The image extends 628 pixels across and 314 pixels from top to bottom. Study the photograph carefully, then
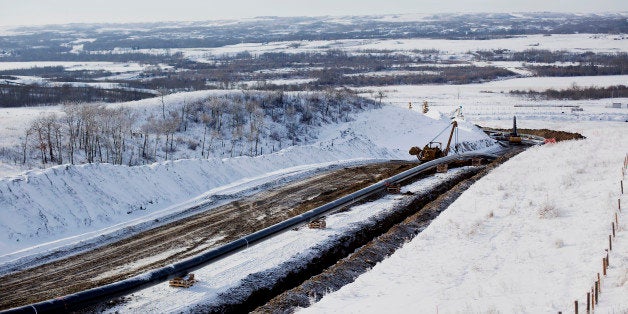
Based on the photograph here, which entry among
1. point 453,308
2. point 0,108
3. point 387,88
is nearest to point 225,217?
point 453,308

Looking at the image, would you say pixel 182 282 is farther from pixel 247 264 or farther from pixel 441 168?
pixel 441 168

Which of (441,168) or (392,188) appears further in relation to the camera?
(441,168)

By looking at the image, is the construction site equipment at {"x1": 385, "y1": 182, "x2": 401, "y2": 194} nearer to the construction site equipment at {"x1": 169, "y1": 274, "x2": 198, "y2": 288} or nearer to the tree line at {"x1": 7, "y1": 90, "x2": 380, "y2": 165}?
the construction site equipment at {"x1": 169, "y1": 274, "x2": 198, "y2": 288}

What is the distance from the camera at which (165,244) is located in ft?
77.5

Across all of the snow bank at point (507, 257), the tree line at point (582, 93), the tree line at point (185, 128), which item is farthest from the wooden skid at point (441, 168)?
the tree line at point (582, 93)

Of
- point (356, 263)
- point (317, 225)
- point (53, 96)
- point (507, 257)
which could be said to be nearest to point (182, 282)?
point (356, 263)

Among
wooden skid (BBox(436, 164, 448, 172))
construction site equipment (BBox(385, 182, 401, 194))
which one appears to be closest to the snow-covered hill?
construction site equipment (BBox(385, 182, 401, 194))

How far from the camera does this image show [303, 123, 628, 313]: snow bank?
15.2 metres

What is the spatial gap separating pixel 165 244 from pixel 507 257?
12536 millimetres

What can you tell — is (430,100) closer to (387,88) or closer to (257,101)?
→ (387,88)

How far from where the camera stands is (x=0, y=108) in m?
82.5

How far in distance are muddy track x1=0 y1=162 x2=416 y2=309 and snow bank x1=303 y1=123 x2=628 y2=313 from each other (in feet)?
23.7

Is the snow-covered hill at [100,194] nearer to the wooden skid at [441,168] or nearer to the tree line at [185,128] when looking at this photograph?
the wooden skid at [441,168]

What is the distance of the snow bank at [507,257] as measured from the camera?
15.2 meters
